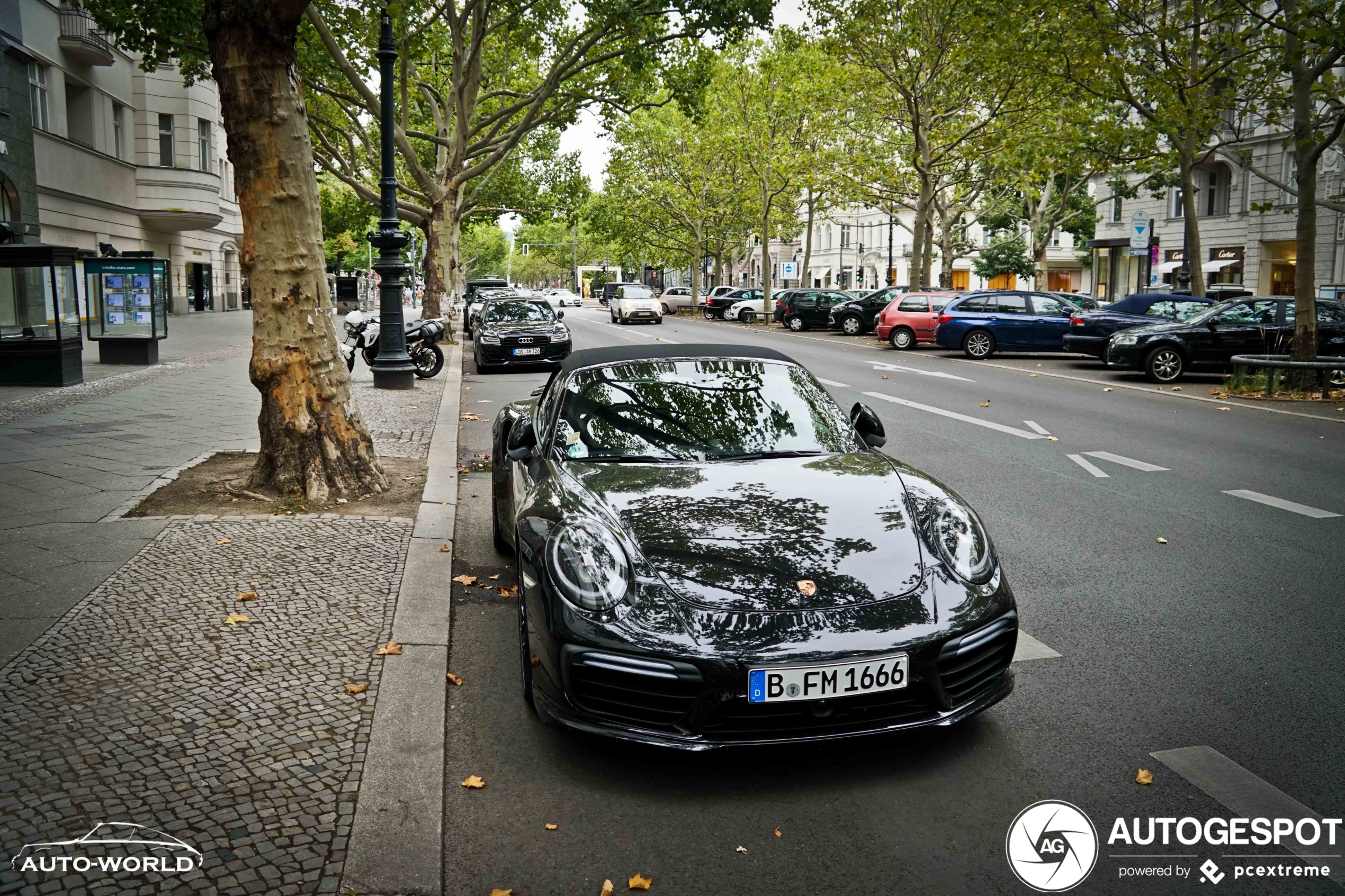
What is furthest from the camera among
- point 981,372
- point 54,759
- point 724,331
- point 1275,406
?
point 724,331

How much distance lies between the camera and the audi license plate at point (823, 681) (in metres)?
3.34

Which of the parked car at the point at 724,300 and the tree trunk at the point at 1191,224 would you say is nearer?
the tree trunk at the point at 1191,224

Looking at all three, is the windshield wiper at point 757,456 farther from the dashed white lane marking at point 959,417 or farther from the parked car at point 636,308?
the parked car at point 636,308

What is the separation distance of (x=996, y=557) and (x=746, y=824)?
1.42 metres

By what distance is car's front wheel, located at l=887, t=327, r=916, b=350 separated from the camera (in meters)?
27.5

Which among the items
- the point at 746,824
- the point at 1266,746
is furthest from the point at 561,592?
the point at 1266,746

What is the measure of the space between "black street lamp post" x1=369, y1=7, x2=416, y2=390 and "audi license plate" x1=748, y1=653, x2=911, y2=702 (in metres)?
13.5

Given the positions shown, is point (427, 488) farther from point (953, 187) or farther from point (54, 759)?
point (953, 187)

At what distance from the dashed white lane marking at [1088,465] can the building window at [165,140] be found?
37.5 m

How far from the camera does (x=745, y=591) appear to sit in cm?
357

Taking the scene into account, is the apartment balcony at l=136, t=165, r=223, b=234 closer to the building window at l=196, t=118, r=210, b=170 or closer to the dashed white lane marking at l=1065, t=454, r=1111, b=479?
the building window at l=196, t=118, r=210, b=170

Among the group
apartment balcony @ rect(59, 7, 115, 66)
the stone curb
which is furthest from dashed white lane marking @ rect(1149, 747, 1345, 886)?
apartment balcony @ rect(59, 7, 115, 66)

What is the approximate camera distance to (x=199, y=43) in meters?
20.9

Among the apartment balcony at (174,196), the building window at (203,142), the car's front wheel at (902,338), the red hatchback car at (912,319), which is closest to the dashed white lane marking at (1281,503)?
the red hatchback car at (912,319)
